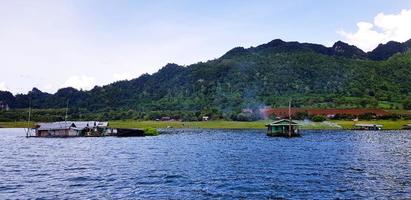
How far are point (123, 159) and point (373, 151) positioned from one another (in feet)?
173

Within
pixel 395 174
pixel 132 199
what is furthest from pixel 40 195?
pixel 395 174

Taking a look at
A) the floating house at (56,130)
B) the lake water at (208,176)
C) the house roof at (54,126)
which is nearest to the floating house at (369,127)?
the lake water at (208,176)

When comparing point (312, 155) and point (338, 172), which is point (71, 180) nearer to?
point (338, 172)

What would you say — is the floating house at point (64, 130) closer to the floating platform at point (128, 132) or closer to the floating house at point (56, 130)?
the floating house at point (56, 130)

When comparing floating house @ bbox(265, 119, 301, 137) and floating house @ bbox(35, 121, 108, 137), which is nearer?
floating house @ bbox(265, 119, 301, 137)

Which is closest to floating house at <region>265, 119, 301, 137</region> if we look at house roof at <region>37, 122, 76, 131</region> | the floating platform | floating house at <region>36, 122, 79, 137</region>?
the floating platform

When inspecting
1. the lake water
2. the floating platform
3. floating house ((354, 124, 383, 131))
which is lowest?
the lake water

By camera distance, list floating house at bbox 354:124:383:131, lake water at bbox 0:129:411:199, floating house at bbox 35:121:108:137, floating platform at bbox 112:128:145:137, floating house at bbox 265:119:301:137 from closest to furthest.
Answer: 1. lake water at bbox 0:129:411:199
2. floating house at bbox 265:119:301:137
3. floating house at bbox 35:121:108:137
4. floating platform at bbox 112:128:145:137
5. floating house at bbox 354:124:383:131

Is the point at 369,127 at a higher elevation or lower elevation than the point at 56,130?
higher

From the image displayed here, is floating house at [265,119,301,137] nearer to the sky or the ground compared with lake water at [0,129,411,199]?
nearer to the sky

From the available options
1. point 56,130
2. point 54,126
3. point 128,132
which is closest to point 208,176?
point 128,132

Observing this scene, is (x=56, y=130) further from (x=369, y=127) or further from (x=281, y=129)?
(x=369, y=127)

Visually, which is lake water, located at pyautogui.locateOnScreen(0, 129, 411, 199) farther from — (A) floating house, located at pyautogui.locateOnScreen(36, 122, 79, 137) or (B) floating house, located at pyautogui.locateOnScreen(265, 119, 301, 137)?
(A) floating house, located at pyautogui.locateOnScreen(36, 122, 79, 137)

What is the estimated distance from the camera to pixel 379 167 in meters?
68.2
